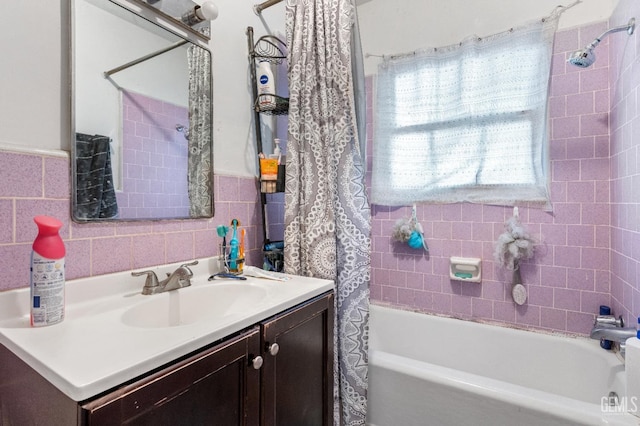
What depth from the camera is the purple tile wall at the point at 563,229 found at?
1.68 metres

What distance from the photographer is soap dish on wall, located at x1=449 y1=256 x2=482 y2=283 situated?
6.45 feet

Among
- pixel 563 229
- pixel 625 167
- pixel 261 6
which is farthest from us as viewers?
pixel 563 229

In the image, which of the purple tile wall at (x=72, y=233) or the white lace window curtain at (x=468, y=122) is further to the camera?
the white lace window curtain at (x=468, y=122)

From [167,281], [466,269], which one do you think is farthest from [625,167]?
[167,281]

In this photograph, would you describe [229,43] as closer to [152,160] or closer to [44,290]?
[152,160]

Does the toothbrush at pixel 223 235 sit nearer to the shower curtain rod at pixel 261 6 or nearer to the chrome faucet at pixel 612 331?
the shower curtain rod at pixel 261 6

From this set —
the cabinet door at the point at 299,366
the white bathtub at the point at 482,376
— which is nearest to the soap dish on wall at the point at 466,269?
the white bathtub at the point at 482,376

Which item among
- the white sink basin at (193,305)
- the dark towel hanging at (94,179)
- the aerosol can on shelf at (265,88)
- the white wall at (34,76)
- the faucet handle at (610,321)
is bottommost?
the faucet handle at (610,321)

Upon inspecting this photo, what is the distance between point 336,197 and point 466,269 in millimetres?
1127

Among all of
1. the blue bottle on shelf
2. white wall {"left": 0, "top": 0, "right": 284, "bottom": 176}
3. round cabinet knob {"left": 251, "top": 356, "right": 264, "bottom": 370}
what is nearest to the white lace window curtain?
the blue bottle on shelf

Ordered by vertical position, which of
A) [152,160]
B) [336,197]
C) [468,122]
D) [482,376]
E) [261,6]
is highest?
[261,6]

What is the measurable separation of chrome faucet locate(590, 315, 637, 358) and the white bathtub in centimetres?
17

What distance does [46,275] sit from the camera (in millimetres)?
754

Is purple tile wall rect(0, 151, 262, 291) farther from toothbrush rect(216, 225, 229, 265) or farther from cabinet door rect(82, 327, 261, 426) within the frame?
cabinet door rect(82, 327, 261, 426)
